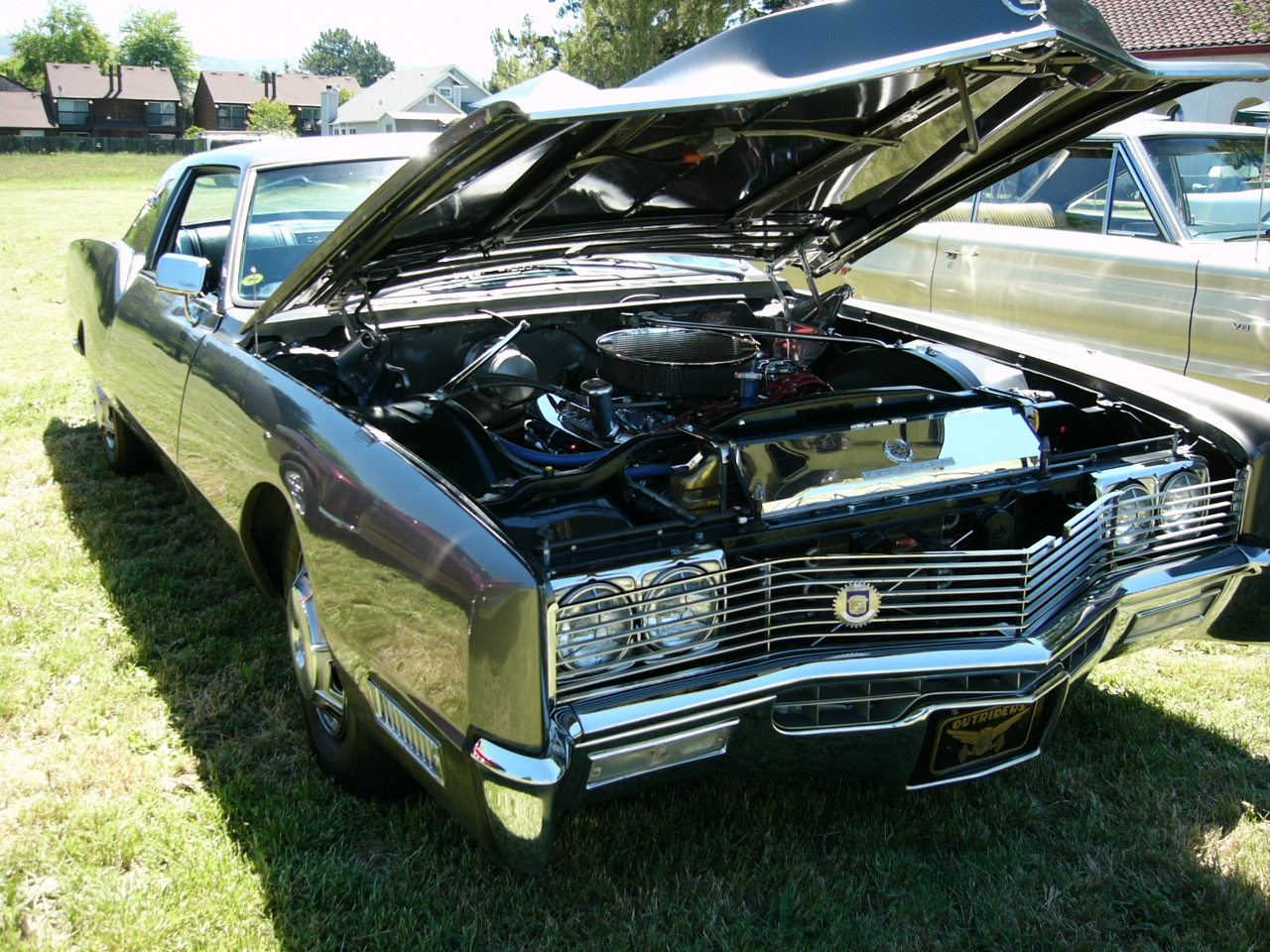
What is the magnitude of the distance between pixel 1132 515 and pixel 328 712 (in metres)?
1.85

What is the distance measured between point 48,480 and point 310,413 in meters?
2.79

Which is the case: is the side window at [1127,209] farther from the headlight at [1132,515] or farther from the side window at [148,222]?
the side window at [148,222]

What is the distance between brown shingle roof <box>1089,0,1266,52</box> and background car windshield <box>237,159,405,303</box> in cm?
1707

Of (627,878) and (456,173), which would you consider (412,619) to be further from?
(456,173)

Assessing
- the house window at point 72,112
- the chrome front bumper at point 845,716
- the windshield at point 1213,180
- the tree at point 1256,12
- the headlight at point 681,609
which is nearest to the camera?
the chrome front bumper at point 845,716

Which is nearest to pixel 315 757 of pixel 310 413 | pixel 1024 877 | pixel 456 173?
pixel 310 413

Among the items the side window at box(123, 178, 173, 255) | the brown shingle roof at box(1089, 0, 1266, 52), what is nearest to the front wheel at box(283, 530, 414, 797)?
the side window at box(123, 178, 173, 255)

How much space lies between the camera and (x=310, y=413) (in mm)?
2332

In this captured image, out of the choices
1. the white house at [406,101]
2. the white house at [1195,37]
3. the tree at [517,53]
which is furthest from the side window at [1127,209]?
the white house at [406,101]

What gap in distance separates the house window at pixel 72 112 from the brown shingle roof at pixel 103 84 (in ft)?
1.38

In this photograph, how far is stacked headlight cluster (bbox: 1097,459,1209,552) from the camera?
232 centimetres

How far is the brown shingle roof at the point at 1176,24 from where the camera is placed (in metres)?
17.3

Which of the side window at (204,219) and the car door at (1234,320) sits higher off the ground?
the side window at (204,219)

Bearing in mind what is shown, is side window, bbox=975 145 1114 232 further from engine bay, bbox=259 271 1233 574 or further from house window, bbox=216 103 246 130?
house window, bbox=216 103 246 130
